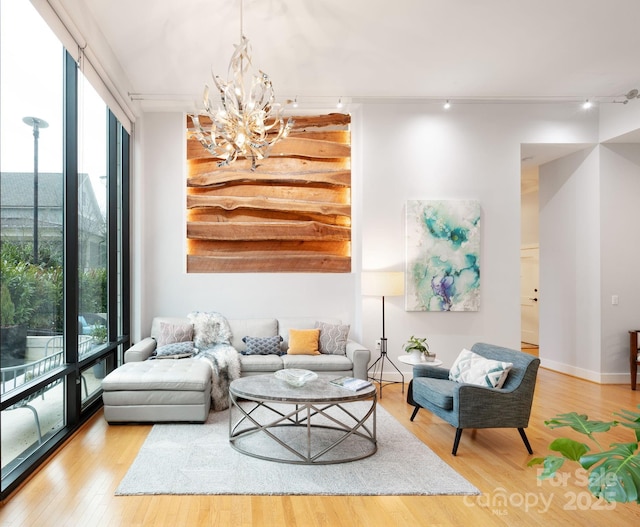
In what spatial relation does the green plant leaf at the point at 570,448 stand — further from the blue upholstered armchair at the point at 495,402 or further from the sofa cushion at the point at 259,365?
the sofa cushion at the point at 259,365

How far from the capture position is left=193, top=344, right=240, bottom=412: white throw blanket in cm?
491

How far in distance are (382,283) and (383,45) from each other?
94.5 inches

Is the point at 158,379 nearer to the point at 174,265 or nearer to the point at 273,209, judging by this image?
the point at 174,265

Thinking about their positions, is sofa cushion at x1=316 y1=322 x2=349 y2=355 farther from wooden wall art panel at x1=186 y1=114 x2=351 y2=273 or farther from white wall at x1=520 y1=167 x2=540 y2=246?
white wall at x1=520 y1=167 x2=540 y2=246

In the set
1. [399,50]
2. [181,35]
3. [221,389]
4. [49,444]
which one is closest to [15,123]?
[181,35]

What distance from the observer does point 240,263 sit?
21.0ft

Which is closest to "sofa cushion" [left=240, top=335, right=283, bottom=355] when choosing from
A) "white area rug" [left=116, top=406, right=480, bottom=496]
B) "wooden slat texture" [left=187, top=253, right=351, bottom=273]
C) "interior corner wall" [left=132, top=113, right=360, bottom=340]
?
"interior corner wall" [left=132, top=113, right=360, bottom=340]

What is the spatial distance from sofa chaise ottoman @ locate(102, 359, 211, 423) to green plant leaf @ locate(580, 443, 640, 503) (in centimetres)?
346

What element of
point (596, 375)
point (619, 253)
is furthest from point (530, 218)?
point (596, 375)

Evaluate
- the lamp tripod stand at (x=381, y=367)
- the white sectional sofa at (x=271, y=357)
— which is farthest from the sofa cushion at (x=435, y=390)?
the lamp tripod stand at (x=381, y=367)

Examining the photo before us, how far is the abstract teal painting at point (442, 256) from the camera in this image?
6156mm

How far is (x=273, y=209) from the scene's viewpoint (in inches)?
252

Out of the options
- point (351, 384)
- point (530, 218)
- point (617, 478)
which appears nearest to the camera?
point (617, 478)

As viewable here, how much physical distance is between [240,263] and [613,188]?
4.70 metres
